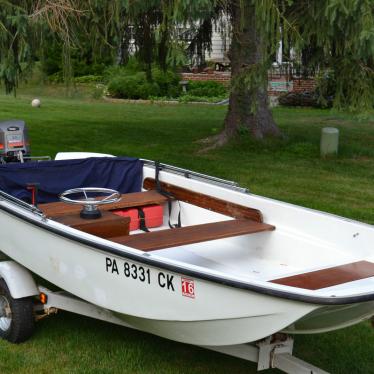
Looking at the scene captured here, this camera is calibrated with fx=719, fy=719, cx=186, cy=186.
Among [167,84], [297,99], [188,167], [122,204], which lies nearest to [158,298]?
[122,204]

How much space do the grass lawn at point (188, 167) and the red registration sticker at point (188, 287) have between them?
1000 mm

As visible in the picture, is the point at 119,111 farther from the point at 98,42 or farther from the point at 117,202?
the point at 117,202

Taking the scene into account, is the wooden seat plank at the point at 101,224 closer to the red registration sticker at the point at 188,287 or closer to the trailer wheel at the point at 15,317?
the trailer wheel at the point at 15,317

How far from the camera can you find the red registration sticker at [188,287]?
4.09 m

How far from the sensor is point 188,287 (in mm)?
4105

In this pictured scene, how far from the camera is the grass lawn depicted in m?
5.03

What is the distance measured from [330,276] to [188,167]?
7295mm

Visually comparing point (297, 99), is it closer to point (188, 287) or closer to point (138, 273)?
point (138, 273)

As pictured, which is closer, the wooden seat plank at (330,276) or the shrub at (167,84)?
the wooden seat plank at (330,276)

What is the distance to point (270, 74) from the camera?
10.2 meters

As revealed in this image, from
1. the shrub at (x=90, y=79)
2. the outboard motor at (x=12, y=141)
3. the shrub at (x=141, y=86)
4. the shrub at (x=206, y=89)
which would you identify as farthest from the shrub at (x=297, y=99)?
the outboard motor at (x=12, y=141)

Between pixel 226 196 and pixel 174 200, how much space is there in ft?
2.15

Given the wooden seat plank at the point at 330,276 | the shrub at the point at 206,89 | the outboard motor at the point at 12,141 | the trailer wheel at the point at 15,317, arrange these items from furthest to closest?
the shrub at the point at 206,89
the outboard motor at the point at 12,141
the trailer wheel at the point at 15,317
the wooden seat plank at the point at 330,276

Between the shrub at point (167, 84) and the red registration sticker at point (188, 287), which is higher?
the shrub at point (167, 84)
